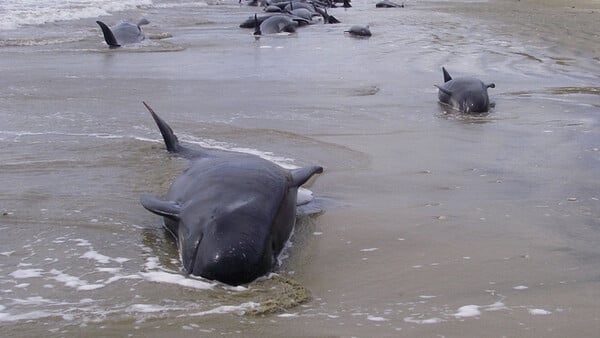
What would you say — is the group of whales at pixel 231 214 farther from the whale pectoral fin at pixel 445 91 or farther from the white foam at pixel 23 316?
the whale pectoral fin at pixel 445 91

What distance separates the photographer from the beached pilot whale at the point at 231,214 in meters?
3.56

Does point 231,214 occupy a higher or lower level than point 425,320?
higher

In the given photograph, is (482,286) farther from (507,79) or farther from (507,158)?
(507,79)

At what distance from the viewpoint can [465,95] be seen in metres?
8.59

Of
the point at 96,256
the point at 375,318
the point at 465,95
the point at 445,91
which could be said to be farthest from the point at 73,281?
the point at 445,91

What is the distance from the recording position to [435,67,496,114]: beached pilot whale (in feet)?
27.7

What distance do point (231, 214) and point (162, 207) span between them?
527 mm

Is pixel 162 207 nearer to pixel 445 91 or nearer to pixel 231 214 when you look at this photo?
pixel 231 214

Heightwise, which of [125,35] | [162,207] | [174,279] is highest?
[162,207]

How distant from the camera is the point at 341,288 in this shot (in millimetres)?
3559

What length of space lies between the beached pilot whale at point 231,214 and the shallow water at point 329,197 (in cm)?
12

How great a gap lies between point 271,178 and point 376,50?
34.3 ft

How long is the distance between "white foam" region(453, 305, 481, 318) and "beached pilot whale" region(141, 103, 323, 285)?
0.99 meters

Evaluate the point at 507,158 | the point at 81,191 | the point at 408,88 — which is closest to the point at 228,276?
the point at 81,191
